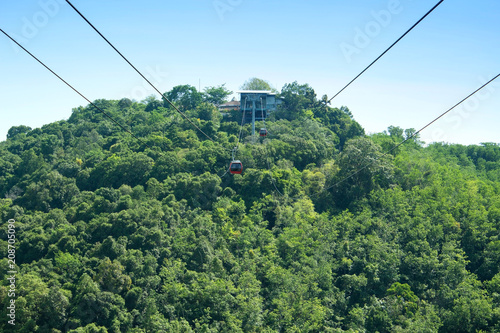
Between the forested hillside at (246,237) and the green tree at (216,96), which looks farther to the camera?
the green tree at (216,96)

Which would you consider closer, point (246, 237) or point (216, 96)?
point (246, 237)

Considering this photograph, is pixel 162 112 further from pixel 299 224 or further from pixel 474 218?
pixel 474 218

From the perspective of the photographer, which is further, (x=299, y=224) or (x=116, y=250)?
(x=299, y=224)

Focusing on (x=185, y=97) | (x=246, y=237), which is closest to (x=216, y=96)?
(x=185, y=97)

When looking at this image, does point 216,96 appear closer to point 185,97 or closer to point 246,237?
point 185,97

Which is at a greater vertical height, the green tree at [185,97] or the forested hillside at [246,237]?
the green tree at [185,97]

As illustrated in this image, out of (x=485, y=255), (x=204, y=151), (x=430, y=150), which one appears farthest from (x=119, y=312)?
(x=430, y=150)

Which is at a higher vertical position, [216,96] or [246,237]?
[216,96]

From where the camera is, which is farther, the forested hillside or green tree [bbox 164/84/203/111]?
green tree [bbox 164/84/203/111]
